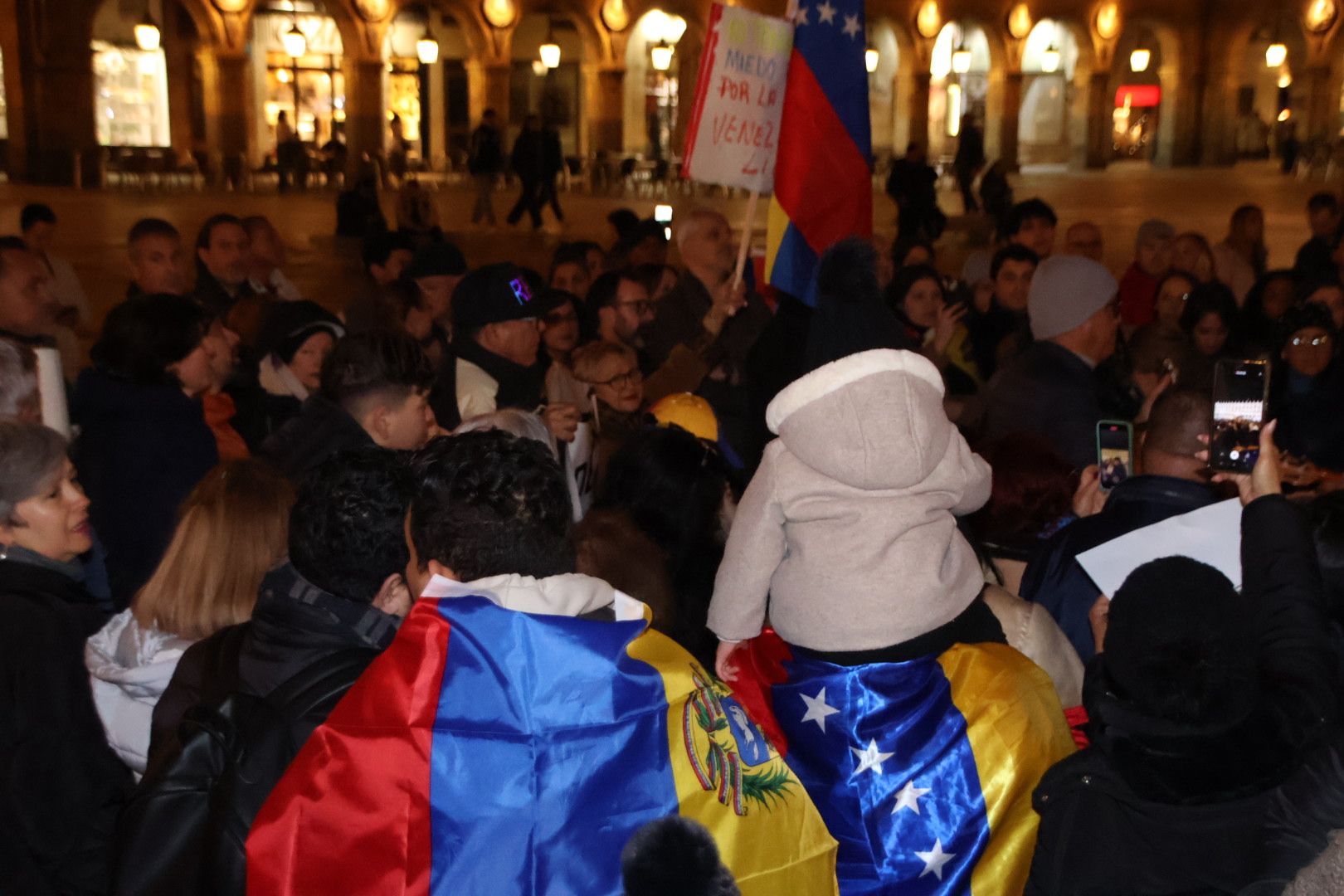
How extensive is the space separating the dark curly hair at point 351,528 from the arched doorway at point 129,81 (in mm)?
28229

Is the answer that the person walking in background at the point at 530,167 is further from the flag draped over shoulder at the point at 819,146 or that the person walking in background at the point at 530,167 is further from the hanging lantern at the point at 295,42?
the flag draped over shoulder at the point at 819,146

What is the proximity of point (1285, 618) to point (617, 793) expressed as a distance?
1.09m

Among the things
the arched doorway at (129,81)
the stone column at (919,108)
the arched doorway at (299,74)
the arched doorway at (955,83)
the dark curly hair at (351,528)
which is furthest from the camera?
the arched doorway at (955,83)

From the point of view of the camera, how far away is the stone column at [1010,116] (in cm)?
3416

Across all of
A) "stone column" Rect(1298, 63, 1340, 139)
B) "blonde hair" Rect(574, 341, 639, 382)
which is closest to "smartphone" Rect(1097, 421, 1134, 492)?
"blonde hair" Rect(574, 341, 639, 382)

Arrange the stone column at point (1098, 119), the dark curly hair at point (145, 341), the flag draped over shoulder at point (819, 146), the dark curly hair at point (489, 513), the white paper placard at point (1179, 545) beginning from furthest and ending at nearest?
the stone column at point (1098, 119)
the flag draped over shoulder at point (819, 146)
the dark curly hair at point (145, 341)
the white paper placard at point (1179, 545)
the dark curly hair at point (489, 513)

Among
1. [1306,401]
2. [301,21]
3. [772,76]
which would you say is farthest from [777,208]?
[301,21]

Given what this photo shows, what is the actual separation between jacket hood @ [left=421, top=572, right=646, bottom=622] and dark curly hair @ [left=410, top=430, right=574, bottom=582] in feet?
0.18

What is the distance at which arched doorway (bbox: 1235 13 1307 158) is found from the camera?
3681cm

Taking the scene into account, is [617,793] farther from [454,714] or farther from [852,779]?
[852,779]

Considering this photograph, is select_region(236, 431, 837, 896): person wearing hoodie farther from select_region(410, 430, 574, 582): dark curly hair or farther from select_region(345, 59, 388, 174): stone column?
select_region(345, 59, 388, 174): stone column

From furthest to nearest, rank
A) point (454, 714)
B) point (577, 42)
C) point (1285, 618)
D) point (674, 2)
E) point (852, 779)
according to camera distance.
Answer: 1. point (577, 42)
2. point (674, 2)
3. point (852, 779)
4. point (1285, 618)
5. point (454, 714)

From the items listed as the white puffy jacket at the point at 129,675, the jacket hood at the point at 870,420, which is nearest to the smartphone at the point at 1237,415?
the jacket hood at the point at 870,420

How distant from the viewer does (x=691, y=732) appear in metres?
1.81
